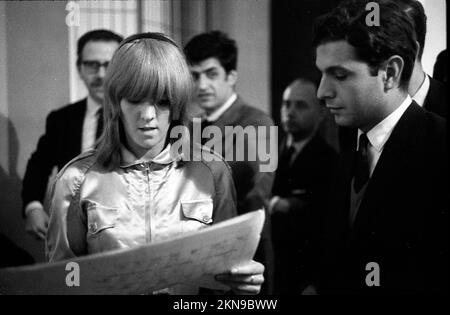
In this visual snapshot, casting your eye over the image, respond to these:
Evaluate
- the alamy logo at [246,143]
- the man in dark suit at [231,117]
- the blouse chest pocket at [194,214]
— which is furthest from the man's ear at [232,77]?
the blouse chest pocket at [194,214]

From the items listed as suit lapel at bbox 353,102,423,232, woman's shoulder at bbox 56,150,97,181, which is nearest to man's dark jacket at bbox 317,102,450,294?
suit lapel at bbox 353,102,423,232

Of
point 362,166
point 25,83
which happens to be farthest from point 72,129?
point 362,166

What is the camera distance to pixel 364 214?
127 cm

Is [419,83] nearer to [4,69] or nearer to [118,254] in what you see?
[118,254]

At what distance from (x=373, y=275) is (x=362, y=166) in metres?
0.24

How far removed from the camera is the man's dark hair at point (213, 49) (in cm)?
139

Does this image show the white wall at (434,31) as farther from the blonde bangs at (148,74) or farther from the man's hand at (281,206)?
the blonde bangs at (148,74)

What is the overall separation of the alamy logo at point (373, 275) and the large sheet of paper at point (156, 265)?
29 centimetres

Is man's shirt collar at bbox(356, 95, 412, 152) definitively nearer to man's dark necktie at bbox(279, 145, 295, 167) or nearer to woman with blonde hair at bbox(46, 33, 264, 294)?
man's dark necktie at bbox(279, 145, 295, 167)

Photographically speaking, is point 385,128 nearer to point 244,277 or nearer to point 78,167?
point 244,277

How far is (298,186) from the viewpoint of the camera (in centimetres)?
138

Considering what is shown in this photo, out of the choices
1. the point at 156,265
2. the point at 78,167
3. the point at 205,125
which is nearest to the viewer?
the point at 156,265

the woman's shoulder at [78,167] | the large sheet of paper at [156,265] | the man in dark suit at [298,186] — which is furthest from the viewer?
the man in dark suit at [298,186]
